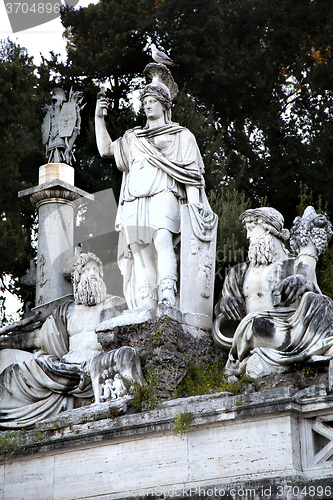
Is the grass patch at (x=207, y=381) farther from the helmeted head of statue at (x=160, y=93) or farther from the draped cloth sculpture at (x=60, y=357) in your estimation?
the helmeted head of statue at (x=160, y=93)

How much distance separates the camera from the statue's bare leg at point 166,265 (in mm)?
7367

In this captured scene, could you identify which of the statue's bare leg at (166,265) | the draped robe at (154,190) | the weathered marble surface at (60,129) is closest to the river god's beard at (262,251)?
the draped robe at (154,190)

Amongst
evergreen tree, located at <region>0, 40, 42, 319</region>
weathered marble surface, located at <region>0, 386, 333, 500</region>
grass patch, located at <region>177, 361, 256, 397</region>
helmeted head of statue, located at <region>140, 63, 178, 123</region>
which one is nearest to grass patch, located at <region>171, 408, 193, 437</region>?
weathered marble surface, located at <region>0, 386, 333, 500</region>

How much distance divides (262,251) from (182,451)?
216 centimetres

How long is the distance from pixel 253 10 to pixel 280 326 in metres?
13.0

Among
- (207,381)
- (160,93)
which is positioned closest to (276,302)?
(207,381)

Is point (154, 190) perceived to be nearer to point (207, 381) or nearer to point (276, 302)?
point (276, 302)

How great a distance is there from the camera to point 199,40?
17.5m

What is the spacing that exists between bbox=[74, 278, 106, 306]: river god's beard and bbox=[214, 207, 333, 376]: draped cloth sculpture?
1.61 m

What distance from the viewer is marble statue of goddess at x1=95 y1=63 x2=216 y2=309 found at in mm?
7582

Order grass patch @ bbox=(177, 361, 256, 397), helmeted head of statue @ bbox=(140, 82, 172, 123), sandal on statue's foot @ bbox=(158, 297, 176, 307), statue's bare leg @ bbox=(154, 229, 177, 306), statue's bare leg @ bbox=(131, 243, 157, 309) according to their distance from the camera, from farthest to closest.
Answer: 1. helmeted head of statue @ bbox=(140, 82, 172, 123)
2. statue's bare leg @ bbox=(131, 243, 157, 309)
3. statue's bare leg @ bbox=(154, 229, 177, 306)
4. sandal on statue's foot @ bbox=(158, 297, 176, 307)
5. grass patch @ bbox=(177, 361, 256, 397)

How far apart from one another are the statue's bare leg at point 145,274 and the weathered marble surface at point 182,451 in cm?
133

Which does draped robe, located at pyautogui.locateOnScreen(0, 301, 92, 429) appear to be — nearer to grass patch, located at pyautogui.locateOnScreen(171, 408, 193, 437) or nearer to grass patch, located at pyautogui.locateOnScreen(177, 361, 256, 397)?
grass patch, located at pyautogui.locateOnScreen(177, 361, 256, 397)

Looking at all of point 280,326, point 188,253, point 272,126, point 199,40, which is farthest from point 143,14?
point 280,326
